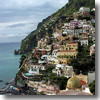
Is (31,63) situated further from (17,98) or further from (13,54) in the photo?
(17,98)

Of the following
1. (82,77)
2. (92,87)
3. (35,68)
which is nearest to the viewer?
(92,87)

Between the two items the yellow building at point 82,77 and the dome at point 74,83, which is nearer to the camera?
the dome at point 74,83

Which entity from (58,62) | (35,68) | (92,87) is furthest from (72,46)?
(92,87)

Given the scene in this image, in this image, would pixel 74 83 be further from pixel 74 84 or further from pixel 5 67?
pixel 5 67

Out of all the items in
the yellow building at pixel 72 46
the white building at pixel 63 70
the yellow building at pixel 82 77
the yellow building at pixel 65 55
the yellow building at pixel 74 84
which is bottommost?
the yellow building at pixel 74 84

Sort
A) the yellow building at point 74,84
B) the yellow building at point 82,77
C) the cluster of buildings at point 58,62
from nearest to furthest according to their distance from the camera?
the yellow building at point 74,84 → the cluster of buildings at point 58,62 → the yellow building at point 82,77

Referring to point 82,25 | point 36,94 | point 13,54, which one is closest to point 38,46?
point 13,54

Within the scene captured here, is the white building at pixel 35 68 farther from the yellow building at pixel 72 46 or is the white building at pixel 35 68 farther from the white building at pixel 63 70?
the yellow building at pixel 72 46

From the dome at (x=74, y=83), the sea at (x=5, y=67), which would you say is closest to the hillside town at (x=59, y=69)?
the dome at (x=74, y=83)

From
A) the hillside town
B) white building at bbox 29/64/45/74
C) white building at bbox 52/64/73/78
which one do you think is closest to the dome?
the hillside town
